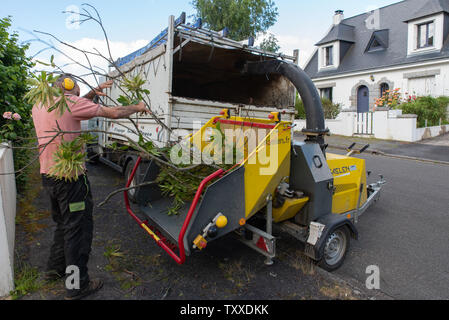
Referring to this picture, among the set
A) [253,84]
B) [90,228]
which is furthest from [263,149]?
[253,84]

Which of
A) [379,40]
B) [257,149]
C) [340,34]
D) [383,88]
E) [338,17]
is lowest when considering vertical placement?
[257,149]

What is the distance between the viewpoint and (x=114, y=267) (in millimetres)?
3258

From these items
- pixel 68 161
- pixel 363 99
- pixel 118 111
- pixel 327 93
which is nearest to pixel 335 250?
pixel 118 111

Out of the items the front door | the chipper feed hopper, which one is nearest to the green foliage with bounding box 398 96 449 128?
the front door

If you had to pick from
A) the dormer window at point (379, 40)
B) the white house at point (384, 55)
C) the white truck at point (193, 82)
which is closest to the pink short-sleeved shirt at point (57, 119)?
the white truck at point (193, 82)

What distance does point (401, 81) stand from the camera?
1750 cm

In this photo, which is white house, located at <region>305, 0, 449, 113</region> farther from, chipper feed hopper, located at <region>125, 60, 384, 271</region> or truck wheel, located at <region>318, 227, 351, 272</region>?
truck wheel, located at <region>318, 227, 351, 272</region>

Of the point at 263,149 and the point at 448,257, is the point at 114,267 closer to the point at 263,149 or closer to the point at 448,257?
the point at 263,149

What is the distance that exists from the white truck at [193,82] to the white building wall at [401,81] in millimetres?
11154

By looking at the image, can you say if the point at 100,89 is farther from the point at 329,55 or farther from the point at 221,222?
the point at 329,55

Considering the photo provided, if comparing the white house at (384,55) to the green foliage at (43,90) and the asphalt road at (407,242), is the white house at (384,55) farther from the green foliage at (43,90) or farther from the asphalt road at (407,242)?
the green foliage at (43,90)

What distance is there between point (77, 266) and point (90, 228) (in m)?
0.35

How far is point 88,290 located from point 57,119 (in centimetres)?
157

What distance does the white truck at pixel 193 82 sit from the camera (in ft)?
15.9
